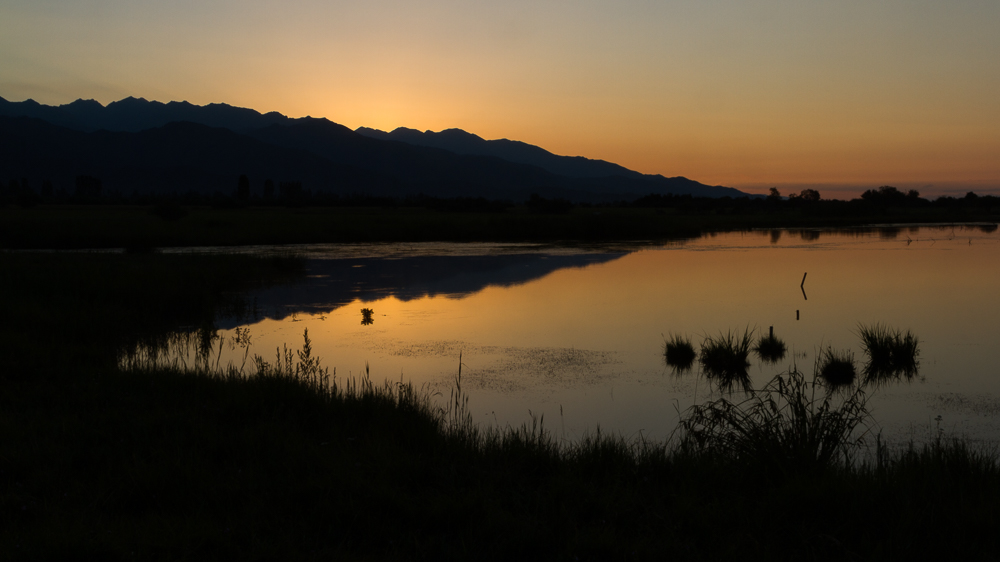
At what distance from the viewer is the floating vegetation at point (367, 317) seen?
17.0 metres

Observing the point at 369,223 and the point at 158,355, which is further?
the point at 369,223

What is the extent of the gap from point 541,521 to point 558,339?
10.5m

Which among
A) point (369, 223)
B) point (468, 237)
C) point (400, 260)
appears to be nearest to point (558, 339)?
point (400, 260)

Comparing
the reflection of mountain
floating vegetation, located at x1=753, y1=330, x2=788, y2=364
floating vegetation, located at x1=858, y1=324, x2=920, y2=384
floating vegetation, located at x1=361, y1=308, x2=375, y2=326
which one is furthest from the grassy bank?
floating vegetation, located at x1=858, y1=324, x2=920, y2=384

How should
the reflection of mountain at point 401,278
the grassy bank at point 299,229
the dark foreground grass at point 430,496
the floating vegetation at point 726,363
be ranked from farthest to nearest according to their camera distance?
the grassy bank at point 299,229 < the reflection of mountain at point 401,278 < the floating vegetation at point 726,363 < the dark foreground grass at point 430,496

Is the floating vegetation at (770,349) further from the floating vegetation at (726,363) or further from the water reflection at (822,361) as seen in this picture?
the floating vegetation at (726,363)

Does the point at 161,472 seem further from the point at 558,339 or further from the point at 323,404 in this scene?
the point at 558,339

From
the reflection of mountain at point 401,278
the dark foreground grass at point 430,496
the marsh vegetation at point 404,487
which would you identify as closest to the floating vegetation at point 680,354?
the marsh vegetation at point 404,487

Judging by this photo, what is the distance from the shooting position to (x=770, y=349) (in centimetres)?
1324

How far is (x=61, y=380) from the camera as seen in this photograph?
828 centimetres

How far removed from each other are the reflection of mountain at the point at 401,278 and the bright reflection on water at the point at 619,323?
11 centimetres

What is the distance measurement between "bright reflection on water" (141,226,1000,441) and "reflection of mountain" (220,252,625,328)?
0.35ft

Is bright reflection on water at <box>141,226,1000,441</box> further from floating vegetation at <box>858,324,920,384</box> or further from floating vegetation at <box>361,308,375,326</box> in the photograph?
floating vegetation at <box>858,324,920,384</box>

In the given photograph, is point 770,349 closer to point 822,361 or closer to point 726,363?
point 822,361
